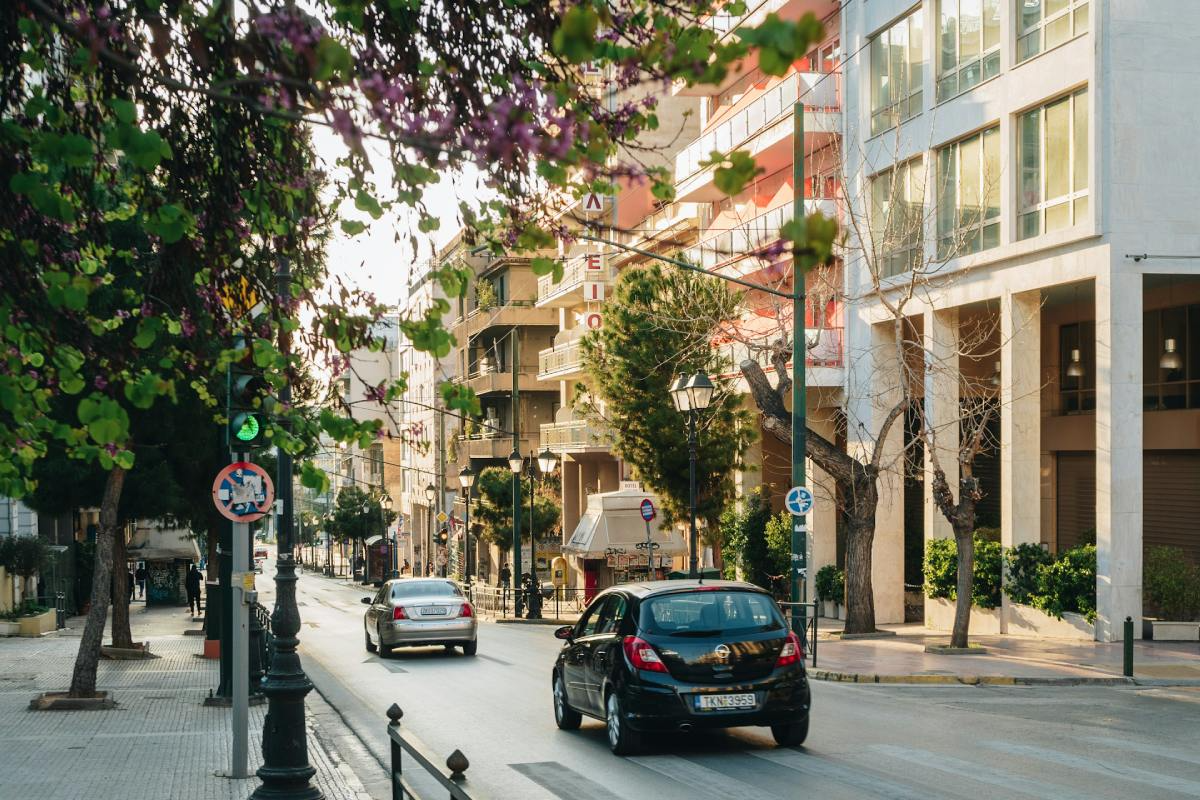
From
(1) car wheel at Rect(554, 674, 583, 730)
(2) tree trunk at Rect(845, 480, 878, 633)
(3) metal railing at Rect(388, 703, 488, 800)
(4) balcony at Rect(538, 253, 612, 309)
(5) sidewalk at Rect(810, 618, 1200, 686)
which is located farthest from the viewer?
(4) balcony at Rect(538, 253, 612, 309)

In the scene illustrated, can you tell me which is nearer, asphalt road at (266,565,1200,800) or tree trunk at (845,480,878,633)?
asphalt road at (266,565,1200,800)

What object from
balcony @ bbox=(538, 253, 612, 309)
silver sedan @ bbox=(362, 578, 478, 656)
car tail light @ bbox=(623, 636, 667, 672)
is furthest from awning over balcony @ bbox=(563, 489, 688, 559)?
car tail light @ bbox=(623, 636, 667, 672)

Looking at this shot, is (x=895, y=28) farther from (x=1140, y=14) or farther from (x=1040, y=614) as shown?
(x=1040, y=614)

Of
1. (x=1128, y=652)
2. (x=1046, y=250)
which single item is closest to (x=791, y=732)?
(x=1128, y=652)

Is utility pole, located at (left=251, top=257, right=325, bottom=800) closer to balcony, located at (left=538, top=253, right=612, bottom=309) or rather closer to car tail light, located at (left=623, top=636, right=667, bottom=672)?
car tail light, located at (left=623, top=636, right=667, bottom=672)

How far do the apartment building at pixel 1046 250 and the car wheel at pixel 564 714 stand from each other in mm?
11222

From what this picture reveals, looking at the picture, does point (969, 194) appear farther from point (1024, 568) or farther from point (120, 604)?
point (120, 604)

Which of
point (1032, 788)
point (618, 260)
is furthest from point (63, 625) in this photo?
point (1032, 788)

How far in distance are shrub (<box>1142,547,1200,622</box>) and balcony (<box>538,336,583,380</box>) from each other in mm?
31048

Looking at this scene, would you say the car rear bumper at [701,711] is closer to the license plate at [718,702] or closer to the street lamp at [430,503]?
the license plate at [718,702]

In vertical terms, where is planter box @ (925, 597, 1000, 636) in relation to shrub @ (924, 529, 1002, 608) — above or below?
→ below

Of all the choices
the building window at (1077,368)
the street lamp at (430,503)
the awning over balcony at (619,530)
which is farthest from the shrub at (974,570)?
the street lamp at (430,503)

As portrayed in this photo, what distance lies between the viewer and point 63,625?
137 ft

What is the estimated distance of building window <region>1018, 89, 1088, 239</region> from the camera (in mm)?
25297
